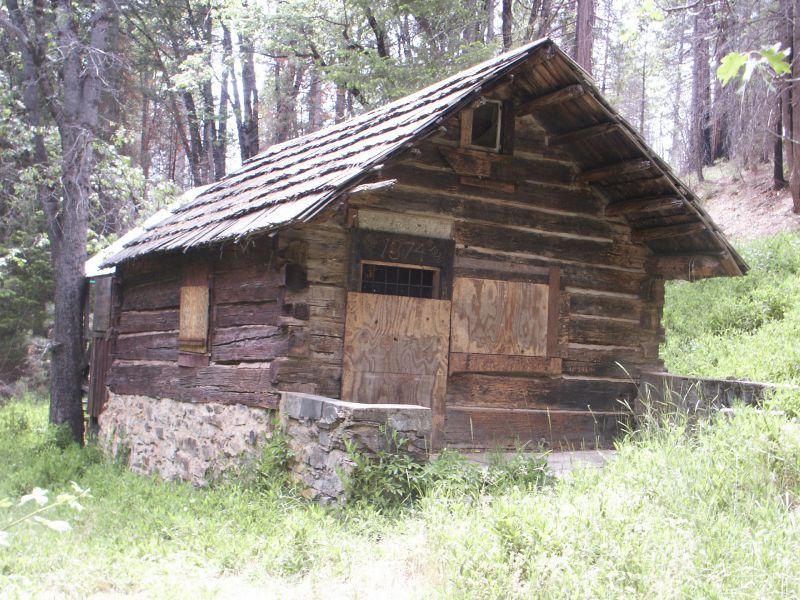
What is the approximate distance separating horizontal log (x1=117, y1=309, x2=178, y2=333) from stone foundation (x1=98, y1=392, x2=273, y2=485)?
983mm

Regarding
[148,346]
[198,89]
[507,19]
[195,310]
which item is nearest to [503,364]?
[195,310]

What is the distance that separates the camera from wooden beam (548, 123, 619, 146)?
8.80 m

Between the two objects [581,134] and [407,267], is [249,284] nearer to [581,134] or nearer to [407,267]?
[407,267]

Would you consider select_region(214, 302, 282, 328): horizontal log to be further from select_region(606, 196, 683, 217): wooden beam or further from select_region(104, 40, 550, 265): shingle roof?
select_region(606, 196, 683, 217): wooden beam

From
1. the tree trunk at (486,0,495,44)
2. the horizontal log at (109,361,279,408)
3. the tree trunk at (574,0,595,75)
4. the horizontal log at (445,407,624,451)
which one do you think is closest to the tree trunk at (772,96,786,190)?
the tree trunk at (574,0,595,75)

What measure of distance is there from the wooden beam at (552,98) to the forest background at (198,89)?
2.06 meters

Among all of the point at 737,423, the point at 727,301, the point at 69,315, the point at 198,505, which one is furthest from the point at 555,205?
the point at 69,315

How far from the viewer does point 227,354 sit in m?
9.25

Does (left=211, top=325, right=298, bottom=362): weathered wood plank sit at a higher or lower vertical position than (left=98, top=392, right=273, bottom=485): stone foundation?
higher

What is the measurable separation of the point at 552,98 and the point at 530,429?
12.1 ft

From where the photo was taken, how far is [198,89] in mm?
23922

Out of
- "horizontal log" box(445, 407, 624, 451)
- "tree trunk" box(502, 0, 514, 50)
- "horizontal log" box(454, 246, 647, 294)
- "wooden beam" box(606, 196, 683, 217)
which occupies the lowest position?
"horizontal log" box(445, 407, 624, 451)

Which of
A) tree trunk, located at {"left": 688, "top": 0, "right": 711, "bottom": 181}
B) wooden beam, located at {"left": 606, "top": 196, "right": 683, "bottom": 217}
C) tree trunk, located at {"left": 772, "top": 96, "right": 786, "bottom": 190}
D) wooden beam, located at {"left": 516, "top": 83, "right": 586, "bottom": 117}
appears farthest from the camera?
tree trunk, located at {"left": 688, "top": 0, "right": 711, "bottom": 181}

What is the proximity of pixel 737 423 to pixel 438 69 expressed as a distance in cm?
1401
